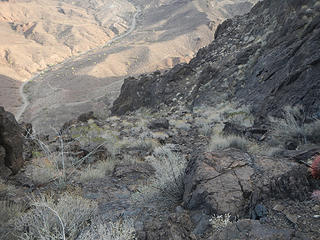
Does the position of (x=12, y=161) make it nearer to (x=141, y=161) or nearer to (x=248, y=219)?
(x=141, y=161)

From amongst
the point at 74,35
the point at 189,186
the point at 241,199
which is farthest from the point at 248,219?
the point at 74,35

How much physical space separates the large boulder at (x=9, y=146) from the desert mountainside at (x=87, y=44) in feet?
79.5

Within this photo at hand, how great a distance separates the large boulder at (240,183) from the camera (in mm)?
3117

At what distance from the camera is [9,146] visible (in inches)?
233

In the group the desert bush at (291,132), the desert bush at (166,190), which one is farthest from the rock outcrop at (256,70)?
the desert bush at (166,190)

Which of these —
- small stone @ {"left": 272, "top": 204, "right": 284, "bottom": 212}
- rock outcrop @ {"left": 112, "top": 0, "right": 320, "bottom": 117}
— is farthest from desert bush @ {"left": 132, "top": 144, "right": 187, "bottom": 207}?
rock outcrop @ {"left": 112, "top": 0, "right": 320, "bottom": 117}

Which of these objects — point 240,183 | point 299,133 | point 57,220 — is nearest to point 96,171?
point 57,220

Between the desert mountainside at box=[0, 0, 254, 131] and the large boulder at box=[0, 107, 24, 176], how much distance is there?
2423 centimetres

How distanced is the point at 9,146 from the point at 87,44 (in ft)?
252

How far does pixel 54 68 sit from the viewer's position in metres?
60.8

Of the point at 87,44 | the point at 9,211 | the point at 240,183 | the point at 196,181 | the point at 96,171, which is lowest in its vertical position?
the point at 87,44

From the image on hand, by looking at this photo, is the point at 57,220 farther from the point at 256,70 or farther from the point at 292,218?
the point at 256,70

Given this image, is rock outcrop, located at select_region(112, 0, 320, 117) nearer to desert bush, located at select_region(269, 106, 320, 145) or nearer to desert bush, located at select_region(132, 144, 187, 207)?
desert bush, located at select_region(269, 106, 320, 145)

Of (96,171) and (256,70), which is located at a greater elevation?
(96,171)
